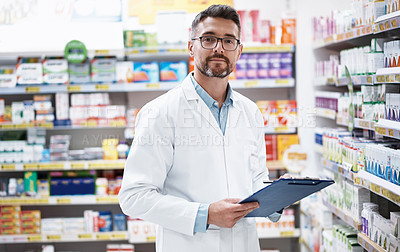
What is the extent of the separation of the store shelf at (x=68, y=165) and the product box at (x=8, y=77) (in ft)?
2.71

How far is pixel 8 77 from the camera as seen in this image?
507 centimetres

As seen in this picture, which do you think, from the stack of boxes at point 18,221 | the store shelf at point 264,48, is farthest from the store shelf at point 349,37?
the stack of boxes at point 18,221

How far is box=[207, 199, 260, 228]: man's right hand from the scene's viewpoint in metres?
1.97

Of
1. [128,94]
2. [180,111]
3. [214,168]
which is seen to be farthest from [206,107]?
[128,94]

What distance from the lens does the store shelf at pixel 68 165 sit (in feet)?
16.5

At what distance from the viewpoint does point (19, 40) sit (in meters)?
5.21

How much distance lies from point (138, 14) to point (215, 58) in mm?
3399

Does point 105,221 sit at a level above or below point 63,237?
above

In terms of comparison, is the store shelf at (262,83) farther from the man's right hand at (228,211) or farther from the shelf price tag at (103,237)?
the man's right hand at (228,211)

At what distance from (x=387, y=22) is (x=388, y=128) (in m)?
0.58

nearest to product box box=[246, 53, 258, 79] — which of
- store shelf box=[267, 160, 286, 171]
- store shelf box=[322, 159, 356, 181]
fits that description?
store shelf box=[267, 160, 286, 171]

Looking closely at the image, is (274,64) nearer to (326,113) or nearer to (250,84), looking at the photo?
(250,84)

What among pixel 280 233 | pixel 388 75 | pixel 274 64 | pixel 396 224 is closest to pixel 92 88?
pixel 274 64

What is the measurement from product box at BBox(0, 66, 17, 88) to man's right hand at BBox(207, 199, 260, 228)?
3.69m
